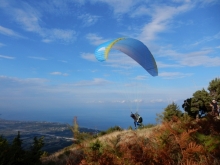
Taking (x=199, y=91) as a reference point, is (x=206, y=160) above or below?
below

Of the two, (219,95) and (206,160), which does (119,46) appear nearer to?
(206,160)

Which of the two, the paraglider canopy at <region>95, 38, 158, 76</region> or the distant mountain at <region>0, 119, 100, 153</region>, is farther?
the distant mountain at <region>0, 119, 100, 153</region>

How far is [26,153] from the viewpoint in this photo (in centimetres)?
841

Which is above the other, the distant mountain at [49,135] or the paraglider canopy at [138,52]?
the paraglider canopy at [138,52]

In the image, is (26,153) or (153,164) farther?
(26,153)

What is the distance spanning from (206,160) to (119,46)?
10.3m

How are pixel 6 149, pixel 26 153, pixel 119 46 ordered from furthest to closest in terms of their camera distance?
pixel 119 46
pixel 26 153
pixel 6 149

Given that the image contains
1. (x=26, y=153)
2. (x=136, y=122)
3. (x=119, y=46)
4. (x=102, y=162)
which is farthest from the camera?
(x=136, y=122)

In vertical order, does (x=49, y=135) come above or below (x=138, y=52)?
below

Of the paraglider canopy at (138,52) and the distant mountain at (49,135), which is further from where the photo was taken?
the distant mountain at (49,135)

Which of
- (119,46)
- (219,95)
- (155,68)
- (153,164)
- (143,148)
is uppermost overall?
(119,46)

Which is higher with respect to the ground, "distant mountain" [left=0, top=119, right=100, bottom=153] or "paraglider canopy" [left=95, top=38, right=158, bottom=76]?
"paraglider canopy" [left=95, top=38, right=158, bottom=76]

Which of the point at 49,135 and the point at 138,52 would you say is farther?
the point at 49,135

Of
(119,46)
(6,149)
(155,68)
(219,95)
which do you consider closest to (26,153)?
(6,149)
